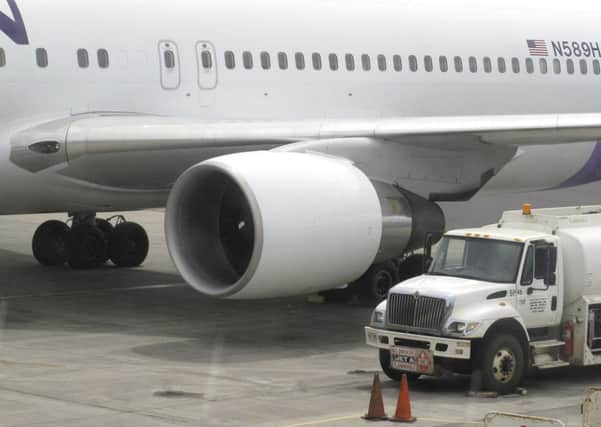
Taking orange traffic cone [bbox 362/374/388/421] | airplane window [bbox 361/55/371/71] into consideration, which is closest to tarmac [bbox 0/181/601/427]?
orange traffic cone [bbox 362/374/388/421]

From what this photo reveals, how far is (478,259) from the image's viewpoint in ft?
50.4

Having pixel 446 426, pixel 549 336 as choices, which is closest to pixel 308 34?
pixel 549 336

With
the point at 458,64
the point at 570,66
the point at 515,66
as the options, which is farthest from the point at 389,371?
the point at 570,66

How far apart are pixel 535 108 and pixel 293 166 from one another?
341 inches

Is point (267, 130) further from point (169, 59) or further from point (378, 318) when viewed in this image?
point (378, 318)

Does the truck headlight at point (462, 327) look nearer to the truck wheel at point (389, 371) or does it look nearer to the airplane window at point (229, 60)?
the truck wheel at point (389, 371)

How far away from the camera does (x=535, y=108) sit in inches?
976

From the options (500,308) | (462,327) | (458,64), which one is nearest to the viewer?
(462,327)

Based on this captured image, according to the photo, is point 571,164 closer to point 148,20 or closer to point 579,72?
point 579,72

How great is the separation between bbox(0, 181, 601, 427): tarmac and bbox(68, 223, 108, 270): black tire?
1534 millimetres

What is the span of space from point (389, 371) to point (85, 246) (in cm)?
1054

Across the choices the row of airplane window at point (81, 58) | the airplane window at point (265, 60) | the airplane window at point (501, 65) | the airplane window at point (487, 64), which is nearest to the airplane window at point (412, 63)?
the airplane window at point (487, 64)

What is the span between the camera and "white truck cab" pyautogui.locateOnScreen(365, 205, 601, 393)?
1430 cm

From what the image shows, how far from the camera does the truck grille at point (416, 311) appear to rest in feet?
47.6
